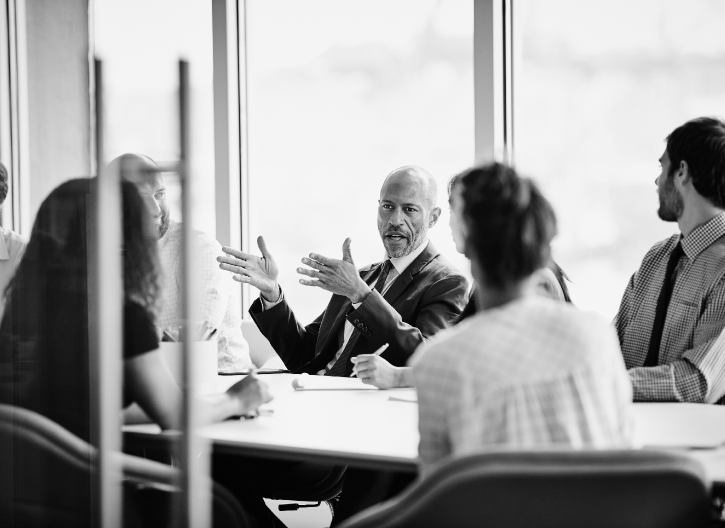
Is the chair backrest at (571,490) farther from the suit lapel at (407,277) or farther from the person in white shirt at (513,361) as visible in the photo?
the suit lapel at (407,277)

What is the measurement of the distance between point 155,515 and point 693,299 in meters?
1.58

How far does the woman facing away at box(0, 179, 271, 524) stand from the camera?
4.56 ft

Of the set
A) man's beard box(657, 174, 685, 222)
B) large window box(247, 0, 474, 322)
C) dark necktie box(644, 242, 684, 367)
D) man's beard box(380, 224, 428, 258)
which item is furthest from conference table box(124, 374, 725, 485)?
large window box(247, 0, 474, 322)

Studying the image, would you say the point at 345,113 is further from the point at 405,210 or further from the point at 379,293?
the point at 379,293

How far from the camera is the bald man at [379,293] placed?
2.72 m

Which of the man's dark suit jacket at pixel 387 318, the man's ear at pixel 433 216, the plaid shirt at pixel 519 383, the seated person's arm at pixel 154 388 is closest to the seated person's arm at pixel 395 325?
the man's dark suit jacket at pixel 387 318

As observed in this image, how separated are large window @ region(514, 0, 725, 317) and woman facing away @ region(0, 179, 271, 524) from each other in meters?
2.61

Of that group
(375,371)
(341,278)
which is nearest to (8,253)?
(375,371)

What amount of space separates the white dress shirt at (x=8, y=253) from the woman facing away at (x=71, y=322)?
15mm

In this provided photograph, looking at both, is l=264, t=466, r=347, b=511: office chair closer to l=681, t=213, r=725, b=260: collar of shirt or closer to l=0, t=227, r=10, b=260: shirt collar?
l=681, t=213, r=725, b=260: collar of shirt

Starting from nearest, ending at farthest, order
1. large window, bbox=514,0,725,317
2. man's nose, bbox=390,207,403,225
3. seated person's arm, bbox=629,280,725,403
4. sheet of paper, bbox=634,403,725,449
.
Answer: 1. sheet of paper, bbox=634,403,725,449
2. seated person's arm, bbox=629,280,725,403
3. man's nose, bbox=390,207,403,225
4. large window, bbox=514,0,725,317

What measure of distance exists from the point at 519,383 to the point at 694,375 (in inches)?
45.1

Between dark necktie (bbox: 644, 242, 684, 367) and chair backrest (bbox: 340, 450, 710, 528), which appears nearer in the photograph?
chair backrest (bbox: 340, 450, 710, 528)

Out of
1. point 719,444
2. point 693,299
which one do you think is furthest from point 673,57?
point 719,444
